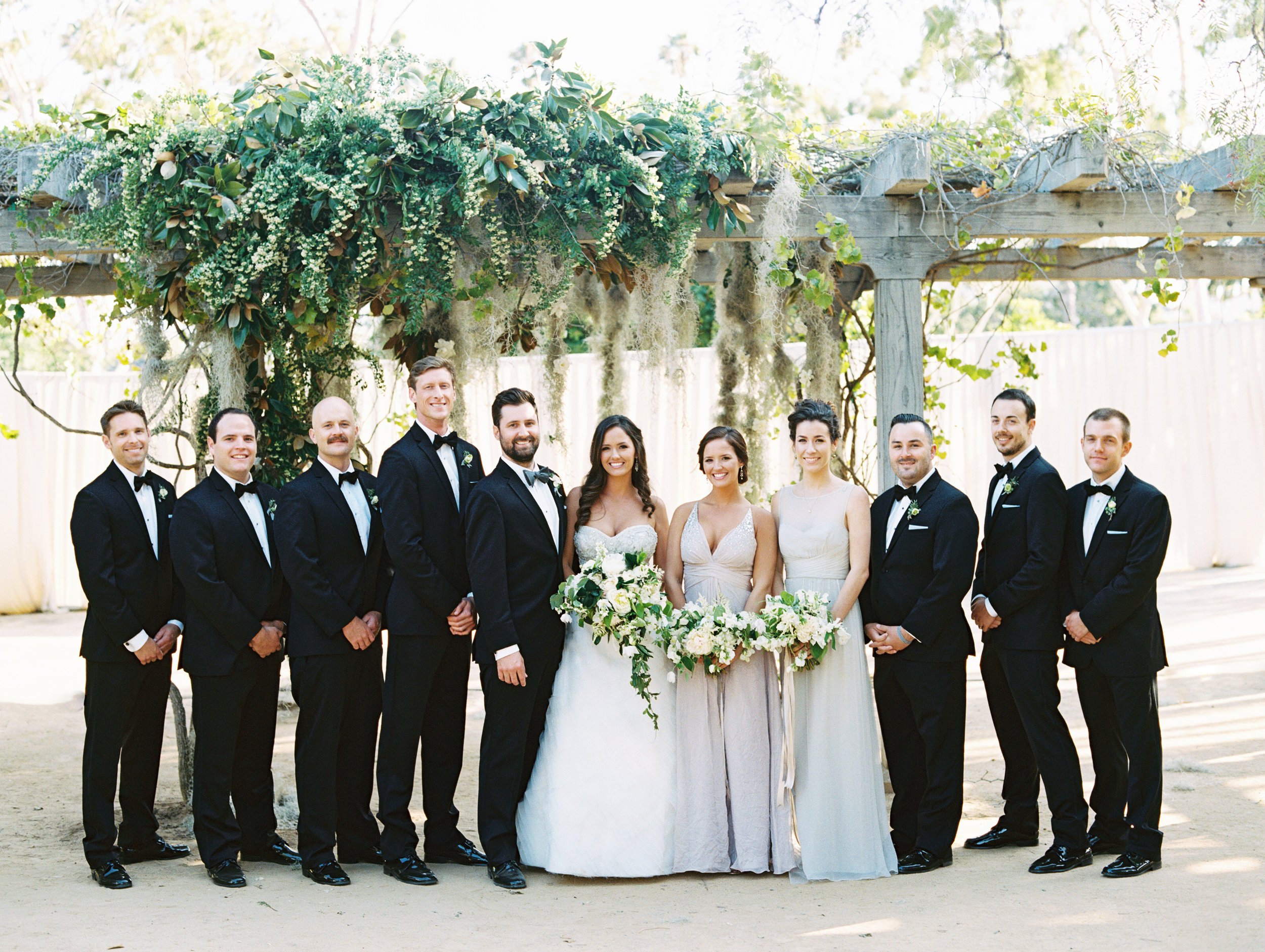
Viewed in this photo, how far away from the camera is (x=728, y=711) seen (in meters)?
4.11

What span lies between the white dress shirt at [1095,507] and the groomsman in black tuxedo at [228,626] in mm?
2880

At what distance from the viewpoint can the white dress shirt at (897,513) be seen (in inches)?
166

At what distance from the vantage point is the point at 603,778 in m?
4.01

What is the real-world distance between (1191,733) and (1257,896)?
115 inches

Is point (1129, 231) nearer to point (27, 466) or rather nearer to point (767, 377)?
point (767, 377)

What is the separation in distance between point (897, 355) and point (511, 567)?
6.88ft

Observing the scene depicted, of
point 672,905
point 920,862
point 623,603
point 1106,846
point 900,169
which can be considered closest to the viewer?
point 672,905

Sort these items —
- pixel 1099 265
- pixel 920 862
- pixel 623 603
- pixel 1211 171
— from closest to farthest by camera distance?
1. pixel 623 603
2. pixel 920 862
3. pixel 1211 171
4. pixel 1099 265

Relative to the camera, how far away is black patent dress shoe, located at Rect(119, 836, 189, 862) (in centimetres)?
423

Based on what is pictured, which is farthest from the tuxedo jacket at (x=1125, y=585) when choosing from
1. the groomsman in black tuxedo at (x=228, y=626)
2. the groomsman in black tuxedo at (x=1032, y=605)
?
the groomsman in black tuxedo at (x=228, y=626)

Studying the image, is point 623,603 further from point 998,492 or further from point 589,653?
point 998,492

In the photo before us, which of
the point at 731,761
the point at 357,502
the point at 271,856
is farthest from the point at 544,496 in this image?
the point at 271,856

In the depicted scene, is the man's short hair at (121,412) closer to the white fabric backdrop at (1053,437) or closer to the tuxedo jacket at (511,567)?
the tuxedo jacket at (511,567)

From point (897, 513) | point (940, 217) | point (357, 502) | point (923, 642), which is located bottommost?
point (923, 642)
